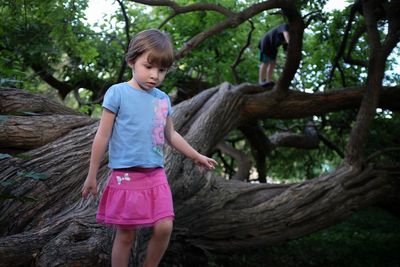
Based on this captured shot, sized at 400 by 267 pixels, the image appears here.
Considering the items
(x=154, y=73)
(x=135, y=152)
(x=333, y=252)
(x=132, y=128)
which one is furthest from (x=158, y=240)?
(x=333, y=252)

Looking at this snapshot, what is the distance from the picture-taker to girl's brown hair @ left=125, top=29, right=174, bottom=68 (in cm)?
281

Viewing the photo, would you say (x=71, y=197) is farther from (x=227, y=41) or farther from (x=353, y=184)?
(x=227, y=41)

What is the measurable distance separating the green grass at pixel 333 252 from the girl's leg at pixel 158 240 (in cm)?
233

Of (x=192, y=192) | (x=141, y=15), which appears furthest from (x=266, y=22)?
(x=192, y=192)

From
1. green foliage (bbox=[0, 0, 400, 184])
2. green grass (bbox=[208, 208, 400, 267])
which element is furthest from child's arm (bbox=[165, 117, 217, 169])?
green foliage (bbox=[0, 0, 400, 184])

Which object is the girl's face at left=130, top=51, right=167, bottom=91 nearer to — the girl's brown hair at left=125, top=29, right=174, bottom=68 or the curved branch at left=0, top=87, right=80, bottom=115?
the girl's brown hair at left=125, top=29, right=174, bottom=68

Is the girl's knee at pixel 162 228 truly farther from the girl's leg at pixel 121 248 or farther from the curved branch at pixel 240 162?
the curved branch at pixel 240 162

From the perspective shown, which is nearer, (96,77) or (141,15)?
(96,77)

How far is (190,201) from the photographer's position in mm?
5070

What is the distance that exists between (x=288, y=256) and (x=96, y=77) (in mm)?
4468

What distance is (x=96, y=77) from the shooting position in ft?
29.5

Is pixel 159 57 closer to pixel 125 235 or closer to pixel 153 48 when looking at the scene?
pixel 153 48

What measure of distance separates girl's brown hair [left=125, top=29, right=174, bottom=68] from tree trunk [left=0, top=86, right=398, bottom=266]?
33.8 inches

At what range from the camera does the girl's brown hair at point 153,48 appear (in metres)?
2.81
